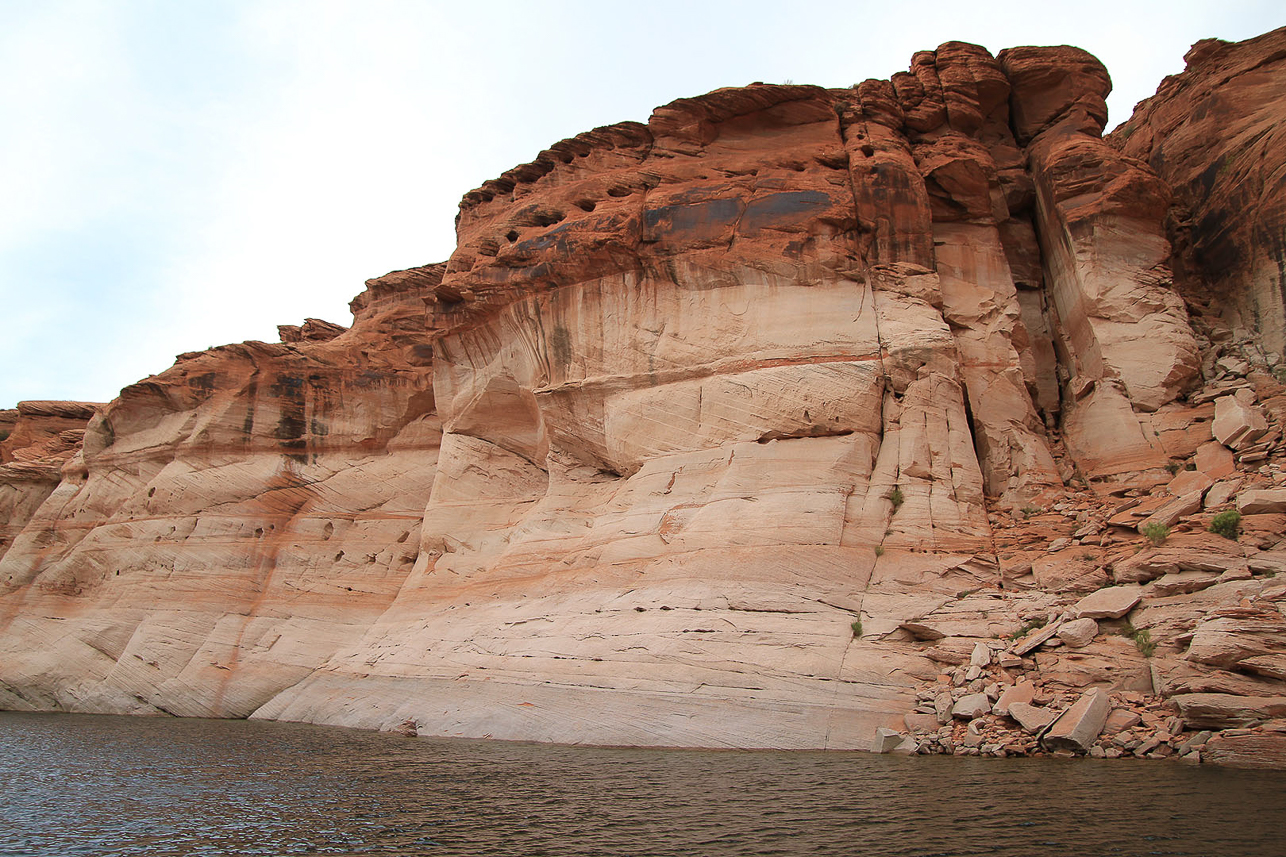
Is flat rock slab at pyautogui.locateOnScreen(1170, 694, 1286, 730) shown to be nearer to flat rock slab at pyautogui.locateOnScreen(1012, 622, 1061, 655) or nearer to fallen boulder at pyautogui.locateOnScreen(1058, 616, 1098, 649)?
fallen boulder at pyautogui.locateOnScreen(1058, 616, 1098, 649)

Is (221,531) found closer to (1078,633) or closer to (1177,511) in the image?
(1078,633)

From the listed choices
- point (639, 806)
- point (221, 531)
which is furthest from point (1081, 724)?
point (221, 531)

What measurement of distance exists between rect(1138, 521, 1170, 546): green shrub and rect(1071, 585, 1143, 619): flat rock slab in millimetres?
1227

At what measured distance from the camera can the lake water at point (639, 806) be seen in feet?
24.5

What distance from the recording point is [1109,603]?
12594 millimetres

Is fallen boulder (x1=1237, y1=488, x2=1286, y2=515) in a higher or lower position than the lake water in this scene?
higher

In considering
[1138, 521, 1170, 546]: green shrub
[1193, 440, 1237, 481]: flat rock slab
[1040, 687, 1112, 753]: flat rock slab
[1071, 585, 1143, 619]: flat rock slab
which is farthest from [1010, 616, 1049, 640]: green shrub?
[1193, 440, 1237, 481]: flat rock slab

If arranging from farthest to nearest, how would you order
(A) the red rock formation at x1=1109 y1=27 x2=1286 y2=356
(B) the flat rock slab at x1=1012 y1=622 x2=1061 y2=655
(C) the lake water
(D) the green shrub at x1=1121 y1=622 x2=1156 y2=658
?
(A) the red rock formation at x1=1109 y1=27 x2=1286 y2=356, (B) the flat rock slab at x1=1012 y1=622 x2=1061 y2=655, (D) the green shrub at x1=1121 y1=622 x2=1156 y2=658, (C) the lake water

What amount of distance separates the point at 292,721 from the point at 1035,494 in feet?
57.7

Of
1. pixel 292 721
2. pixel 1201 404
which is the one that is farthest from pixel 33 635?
pixel 1201 404

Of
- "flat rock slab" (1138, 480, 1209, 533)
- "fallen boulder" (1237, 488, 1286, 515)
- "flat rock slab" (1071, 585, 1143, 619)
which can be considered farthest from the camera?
"flat rock slab" (1138, 480, 1209, 533)

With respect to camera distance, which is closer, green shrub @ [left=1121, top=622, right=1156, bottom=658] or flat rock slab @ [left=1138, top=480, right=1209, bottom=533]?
green shrub @ [left=1121, top=622, right=1156, bottom=658]

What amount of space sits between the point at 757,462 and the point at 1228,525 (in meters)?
8.13

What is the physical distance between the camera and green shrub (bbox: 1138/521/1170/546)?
13531mm
